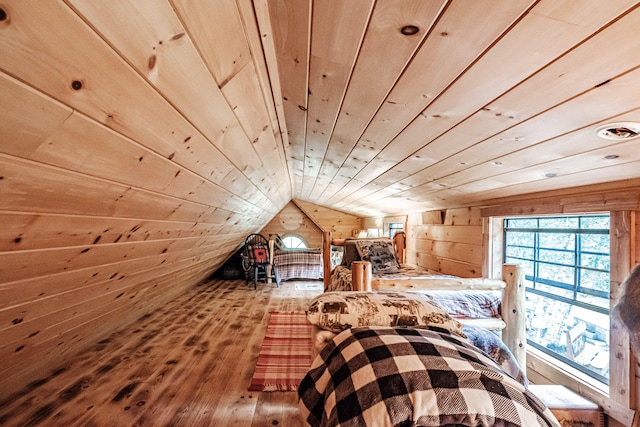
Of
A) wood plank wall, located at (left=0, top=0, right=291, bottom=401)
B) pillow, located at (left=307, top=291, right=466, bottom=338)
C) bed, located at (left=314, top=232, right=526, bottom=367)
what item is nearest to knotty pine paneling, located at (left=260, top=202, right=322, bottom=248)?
bed, located at (left=314, top=232, right=526, bottom=367)

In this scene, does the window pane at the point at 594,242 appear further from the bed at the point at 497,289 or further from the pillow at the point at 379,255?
the pillow at the point at 379,255

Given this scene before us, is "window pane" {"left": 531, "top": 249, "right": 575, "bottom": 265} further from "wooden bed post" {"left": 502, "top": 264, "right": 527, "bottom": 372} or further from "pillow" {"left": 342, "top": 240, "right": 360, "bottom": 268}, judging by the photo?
"pillow" {"left": 342, "top": 240, "right": 360, "bottom": 268}

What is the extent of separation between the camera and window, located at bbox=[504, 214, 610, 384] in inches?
74.8

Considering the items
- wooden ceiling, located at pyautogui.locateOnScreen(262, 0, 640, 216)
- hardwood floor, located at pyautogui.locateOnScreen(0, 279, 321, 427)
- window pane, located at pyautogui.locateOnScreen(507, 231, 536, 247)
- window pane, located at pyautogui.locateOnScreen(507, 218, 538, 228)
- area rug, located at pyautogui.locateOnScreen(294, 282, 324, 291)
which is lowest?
Answer: area rug, located at pyautogui.locateOnScreen(294, 282, 324, 291)

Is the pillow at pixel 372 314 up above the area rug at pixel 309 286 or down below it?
above

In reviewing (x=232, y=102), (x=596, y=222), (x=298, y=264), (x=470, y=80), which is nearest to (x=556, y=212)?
(x=596, y=222)

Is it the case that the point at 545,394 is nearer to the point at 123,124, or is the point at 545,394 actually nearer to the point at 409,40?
the point at 409,40

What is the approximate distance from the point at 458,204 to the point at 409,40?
2.35 metres

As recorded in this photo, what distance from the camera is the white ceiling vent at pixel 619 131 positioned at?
954 millimetres

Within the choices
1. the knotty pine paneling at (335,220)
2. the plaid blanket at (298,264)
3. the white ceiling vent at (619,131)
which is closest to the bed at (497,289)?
the white ceiling vent at (619,131)

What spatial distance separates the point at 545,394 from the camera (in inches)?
70.6

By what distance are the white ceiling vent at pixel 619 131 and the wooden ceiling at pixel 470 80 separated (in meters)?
0.03

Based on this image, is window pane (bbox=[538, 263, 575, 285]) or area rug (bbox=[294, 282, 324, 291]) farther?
area rug (bbox=[294, 282, 324, 291])

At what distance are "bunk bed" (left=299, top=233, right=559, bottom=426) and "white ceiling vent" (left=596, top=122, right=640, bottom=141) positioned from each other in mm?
865
